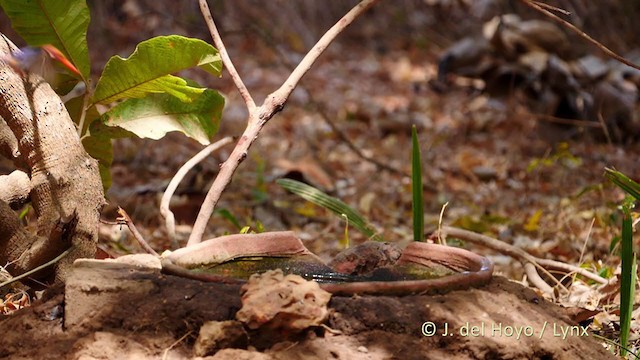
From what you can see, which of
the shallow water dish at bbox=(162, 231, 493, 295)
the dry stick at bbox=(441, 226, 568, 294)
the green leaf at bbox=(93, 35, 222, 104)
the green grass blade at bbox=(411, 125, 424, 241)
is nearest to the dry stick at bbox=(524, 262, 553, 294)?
the dry stick at bbox=(441, 226, 568, 294)

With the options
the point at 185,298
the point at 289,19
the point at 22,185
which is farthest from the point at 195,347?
the point at 289,19

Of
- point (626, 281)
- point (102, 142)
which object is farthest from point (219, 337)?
point (626, 281)

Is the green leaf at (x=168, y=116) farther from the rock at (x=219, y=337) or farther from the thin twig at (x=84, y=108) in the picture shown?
the rock at (x=219, y=337)

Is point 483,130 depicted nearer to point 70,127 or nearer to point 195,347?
point 70,127

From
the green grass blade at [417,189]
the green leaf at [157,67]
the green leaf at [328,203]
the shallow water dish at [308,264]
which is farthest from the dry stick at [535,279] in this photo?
the green leaf at [157,67]

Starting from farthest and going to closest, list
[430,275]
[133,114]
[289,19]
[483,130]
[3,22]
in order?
[289,19] < [483,130] < [3,22] < [133,114] < [430,275]

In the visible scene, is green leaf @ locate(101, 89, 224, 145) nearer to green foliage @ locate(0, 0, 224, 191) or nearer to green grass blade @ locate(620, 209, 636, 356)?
green foliage @ locate(0, 0, 224, 191)
